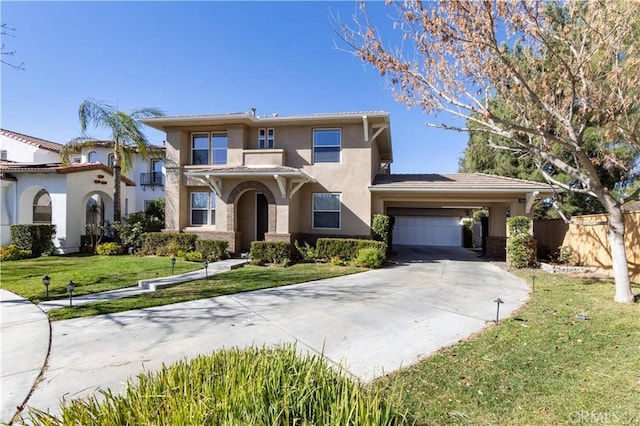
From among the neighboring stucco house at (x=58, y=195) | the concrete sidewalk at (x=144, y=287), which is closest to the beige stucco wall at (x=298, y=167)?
the concrete sidewalk at (x=144, y=287)

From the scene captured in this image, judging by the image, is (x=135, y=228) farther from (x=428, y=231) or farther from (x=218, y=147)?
(x=428, y=231)

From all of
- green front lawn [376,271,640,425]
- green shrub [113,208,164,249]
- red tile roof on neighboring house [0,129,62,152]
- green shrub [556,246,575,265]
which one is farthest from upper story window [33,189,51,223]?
green shrub [556,246,575,265]

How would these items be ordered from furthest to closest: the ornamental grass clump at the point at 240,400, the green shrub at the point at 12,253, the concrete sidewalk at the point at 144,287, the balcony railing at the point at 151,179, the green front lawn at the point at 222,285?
1. the balcony railing at the point at 151,179
2. the green shrub at the point at 12,253
3. the concrete sidewalk at the point at 144,287
4. the green front lawn at the point at 222,285
5. the ornamental grass clump at the point at 240,400

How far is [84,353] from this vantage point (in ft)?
14.1

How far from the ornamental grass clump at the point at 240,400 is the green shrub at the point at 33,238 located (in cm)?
1633

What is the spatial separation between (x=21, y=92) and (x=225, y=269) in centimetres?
827

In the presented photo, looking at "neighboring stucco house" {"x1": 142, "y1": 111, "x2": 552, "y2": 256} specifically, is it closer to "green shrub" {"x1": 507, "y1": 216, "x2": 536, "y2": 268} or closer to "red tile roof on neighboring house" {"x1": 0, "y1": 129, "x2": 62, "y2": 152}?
"green shrub" {"x1": 507, "y1": 216, "x2": 536, "y2": 268}

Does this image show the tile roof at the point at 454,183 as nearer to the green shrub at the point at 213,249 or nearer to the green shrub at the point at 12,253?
the green shrub at the point at 213,249

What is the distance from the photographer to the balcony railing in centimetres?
2417

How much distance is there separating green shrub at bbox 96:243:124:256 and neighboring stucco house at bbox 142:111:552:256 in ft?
8.73

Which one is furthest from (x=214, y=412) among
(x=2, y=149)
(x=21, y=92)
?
(x=2, y=149)

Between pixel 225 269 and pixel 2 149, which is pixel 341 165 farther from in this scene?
pixel 2 149

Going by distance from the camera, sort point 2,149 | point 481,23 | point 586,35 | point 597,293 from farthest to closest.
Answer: point 2,149
point 597,293
point 586,35
point 481,23

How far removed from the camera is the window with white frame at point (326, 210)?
14.9 metres
